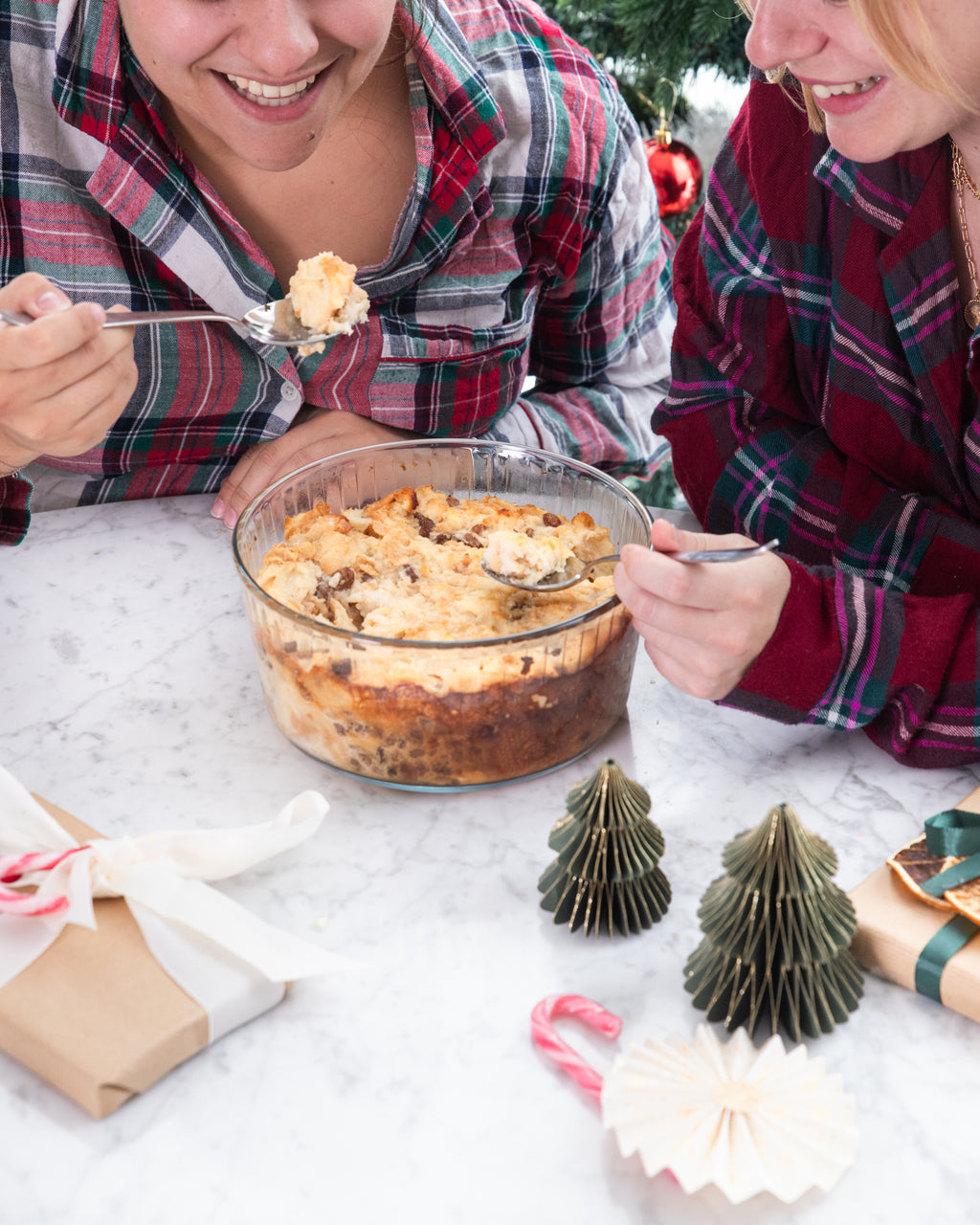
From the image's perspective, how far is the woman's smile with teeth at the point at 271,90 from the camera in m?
1.20

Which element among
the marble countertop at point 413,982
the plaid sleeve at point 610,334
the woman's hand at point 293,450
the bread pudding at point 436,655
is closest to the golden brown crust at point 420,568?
the bread pudding at point 436,655

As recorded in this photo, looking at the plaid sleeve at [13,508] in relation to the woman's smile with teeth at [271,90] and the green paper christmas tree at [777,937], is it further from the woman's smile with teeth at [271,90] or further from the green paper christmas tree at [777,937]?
the green paper christmas tree at [777,937]

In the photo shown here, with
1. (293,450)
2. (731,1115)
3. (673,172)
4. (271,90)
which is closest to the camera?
(731,1115)

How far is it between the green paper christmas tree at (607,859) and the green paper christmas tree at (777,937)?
7 cm

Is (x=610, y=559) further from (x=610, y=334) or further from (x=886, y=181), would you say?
(x=610, y=334)

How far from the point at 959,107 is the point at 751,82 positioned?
1.14 feet

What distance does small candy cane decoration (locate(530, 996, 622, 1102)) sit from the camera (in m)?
0.75

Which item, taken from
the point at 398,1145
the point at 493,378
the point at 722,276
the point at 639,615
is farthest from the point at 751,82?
the point at 398,1145

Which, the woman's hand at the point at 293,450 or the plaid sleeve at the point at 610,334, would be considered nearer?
the woman's hand at the point at 293,450

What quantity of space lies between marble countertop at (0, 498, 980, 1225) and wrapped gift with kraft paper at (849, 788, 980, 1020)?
25 millimetres

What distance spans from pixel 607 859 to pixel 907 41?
2.19 feet

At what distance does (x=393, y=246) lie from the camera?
146cm

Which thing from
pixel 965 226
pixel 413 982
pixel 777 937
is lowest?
pixel 413 982

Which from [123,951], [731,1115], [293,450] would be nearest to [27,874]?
[123,951]
